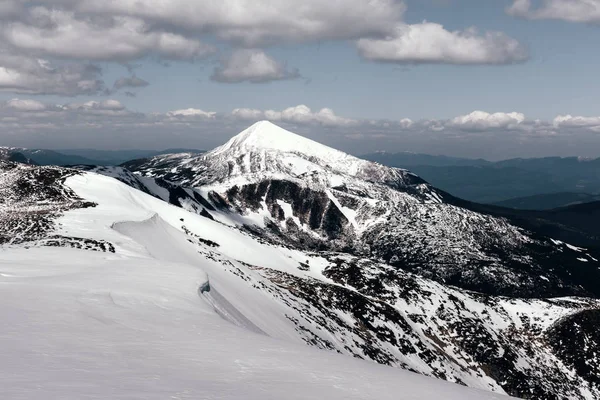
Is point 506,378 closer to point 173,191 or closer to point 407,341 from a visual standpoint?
point 407,341

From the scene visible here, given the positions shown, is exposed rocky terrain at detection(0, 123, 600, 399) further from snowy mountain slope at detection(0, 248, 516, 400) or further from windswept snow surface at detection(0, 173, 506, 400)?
snowy mountain slope at detection(0, 248, 516, 400)

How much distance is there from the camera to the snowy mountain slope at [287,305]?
706 inches

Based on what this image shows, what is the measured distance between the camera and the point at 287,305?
49.3 meters

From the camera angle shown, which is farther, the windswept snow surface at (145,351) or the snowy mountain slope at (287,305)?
the snowy mountain slope at (287,305)

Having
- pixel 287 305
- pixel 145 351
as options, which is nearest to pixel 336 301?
pixel 287 305

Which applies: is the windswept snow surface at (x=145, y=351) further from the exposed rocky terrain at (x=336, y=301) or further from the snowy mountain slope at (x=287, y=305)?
the exposed rocky terrain at (x=336, y=301)

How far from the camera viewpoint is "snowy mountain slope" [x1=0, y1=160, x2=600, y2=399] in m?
17.9

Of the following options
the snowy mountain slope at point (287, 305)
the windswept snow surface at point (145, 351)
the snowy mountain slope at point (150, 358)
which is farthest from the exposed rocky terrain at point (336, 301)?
the snowy mountain slope at point (150, 358)

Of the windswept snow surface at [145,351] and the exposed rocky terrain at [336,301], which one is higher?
the windswept snow surface at [145,351]

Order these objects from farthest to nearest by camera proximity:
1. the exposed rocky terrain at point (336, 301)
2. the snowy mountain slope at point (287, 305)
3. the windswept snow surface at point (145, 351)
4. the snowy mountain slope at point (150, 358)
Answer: the exposed rocky terrain at point (336, 301)
the snowy mountain slope at point (287, 305)
the windswept snow surface at point (145, 351)
the snowy mountain slope at point (150, 358)

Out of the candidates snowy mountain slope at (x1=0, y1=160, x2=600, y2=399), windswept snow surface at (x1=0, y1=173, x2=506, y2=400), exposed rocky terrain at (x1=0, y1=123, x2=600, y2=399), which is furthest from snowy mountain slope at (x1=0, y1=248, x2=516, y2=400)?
exposed rocky terrain at (x1=0, y1=123, x2=600, y2=399)

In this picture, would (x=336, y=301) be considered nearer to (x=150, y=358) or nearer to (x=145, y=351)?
(x=145, y=351)

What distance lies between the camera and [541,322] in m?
77.2

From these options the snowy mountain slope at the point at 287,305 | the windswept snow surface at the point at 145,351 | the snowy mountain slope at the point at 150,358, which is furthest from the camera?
the snowy mountain slope at the point at 287,305
